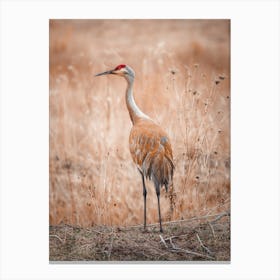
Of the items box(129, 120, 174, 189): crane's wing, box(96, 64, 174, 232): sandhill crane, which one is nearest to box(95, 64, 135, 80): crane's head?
box(96, 64, 174, 232): sandhill crane

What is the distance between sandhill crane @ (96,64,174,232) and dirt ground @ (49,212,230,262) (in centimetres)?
40

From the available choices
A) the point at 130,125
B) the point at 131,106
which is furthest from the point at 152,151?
the point at 131,106

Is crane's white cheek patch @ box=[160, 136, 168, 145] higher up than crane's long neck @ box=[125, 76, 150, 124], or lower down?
lower down

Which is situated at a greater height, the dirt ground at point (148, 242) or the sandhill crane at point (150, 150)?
the sandhill crane at point (150, 150)

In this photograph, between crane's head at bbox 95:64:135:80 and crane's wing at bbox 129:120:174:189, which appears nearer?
crane's wing at bbox 129:120:174:189

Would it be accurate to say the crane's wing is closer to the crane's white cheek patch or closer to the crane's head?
the crane's white cheek patch

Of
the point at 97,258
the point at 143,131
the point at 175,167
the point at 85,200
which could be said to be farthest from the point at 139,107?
the point at 97,258

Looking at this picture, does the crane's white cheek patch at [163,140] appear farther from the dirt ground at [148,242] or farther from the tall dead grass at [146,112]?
the dirt ground at [148,242]

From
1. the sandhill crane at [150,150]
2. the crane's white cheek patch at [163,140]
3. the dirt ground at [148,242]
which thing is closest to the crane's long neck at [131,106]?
the sandhill crane at [150,150]

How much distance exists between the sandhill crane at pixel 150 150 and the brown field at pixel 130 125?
0.07 meters

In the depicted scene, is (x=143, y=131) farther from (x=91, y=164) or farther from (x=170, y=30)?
(x=170, y=30)

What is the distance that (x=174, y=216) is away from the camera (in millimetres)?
5625

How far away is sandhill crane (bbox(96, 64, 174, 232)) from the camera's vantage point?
217 inches

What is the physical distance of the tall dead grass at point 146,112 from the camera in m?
5.58
